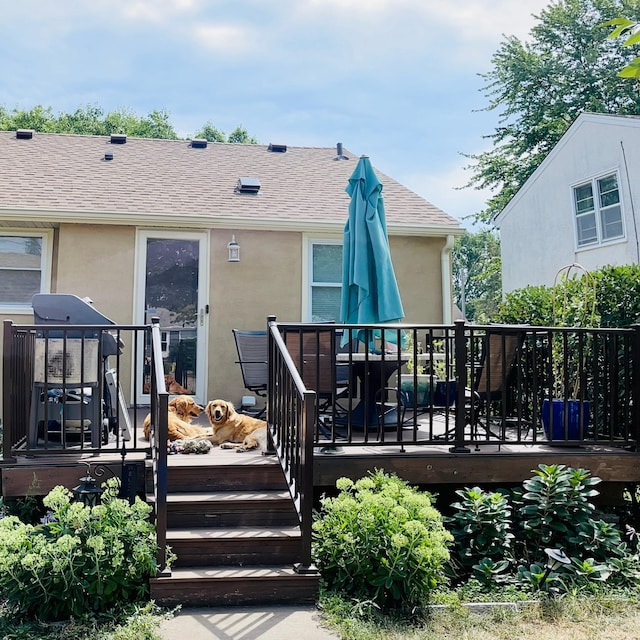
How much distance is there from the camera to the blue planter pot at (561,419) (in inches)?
207

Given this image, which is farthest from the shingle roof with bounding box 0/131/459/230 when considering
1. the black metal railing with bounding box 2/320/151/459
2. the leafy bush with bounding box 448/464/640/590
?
the leafy bush with bounding box 448/464/640/590

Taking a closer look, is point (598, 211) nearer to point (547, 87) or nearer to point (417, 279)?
point (417, 279)

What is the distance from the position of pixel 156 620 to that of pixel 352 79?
9807 mm

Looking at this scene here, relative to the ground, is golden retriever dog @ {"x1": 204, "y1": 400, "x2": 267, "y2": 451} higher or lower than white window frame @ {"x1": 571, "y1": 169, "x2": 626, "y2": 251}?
lower

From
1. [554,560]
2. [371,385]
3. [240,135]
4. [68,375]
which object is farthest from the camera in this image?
[240,135]

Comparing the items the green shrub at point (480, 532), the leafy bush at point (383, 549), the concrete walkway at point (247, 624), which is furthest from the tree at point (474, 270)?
the concrete walkway at point (247, 624)

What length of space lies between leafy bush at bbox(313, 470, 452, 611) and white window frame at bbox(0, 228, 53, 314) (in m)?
5.42

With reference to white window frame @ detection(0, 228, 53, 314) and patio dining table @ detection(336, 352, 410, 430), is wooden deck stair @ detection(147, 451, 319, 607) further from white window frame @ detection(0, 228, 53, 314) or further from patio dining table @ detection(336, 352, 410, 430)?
white window frame @ detection(0, 228, 53, 314)

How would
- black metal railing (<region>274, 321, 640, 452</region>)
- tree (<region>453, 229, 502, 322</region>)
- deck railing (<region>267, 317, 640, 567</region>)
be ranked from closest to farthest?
1. deck railing (<region>267, 317, 640, 567</region>)
2. black metal railing (<region>274, 321, 640, 452</region>)
3. tree (<region>453, 229, 502, 322</region>)

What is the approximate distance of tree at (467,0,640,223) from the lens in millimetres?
21906

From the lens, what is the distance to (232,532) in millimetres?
4121

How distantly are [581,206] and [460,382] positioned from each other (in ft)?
35.9

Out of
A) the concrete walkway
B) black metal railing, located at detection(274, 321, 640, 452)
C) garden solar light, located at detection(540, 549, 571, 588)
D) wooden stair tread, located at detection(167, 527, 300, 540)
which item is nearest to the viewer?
the concrete walkway

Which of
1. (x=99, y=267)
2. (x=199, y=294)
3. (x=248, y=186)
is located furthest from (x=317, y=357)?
(x=248, y=186)
